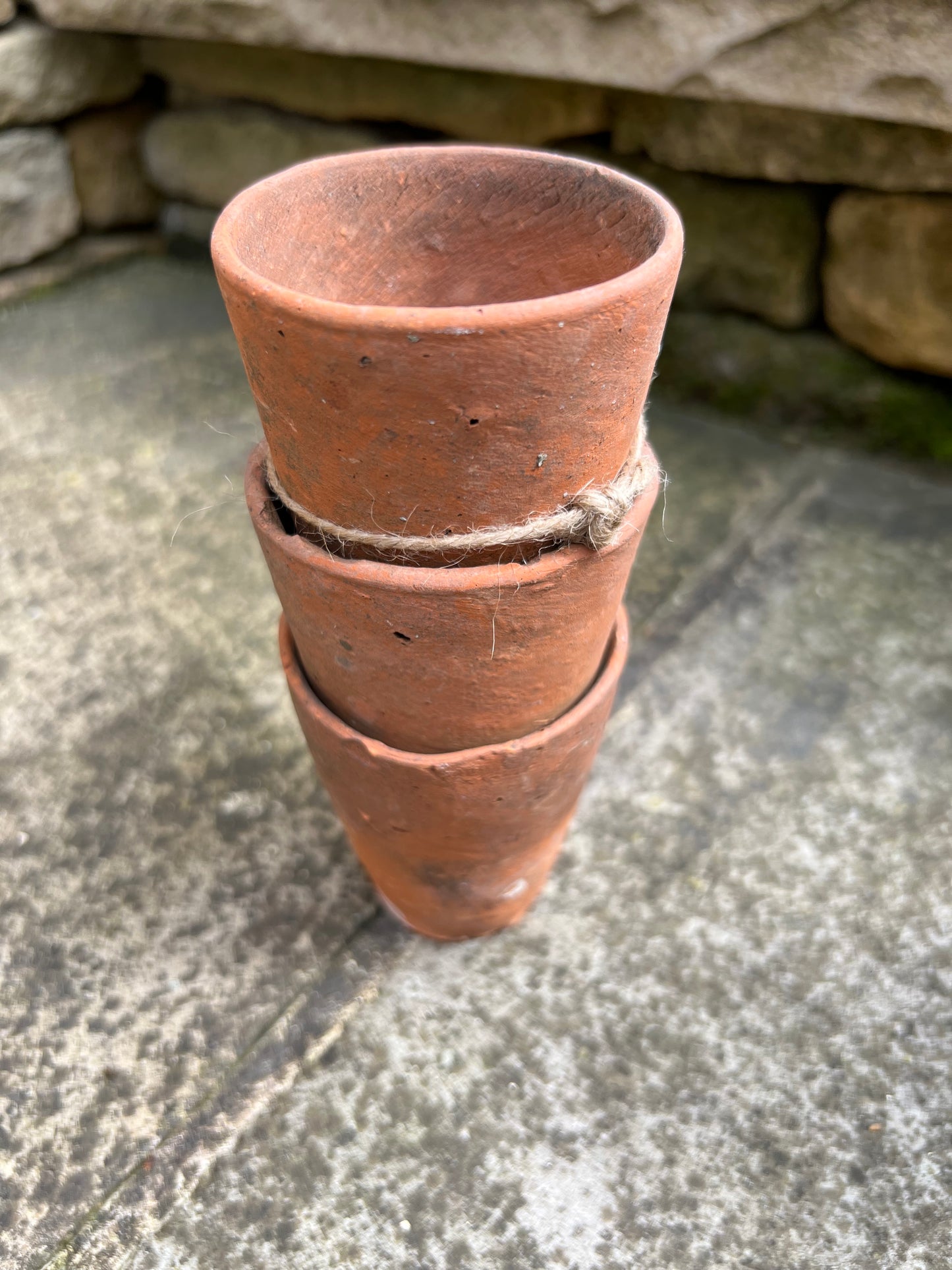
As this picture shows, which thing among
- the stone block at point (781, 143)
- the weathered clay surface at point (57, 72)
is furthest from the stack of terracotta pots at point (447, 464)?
the weathered clay surface at point (57, 72)

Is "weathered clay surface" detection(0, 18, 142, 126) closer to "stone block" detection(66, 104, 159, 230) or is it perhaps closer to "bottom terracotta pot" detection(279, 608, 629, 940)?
"stone block" detection(66, 104, 159, 230)

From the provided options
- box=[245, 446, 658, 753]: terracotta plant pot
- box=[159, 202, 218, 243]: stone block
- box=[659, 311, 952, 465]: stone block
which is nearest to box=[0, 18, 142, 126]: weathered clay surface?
box=[159, 202, 218, 243]: stone block

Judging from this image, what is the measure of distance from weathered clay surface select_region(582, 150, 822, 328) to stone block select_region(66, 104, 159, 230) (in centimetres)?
150

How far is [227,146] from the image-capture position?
8.83 feet

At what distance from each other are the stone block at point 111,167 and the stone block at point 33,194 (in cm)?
5

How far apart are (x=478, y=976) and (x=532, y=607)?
579mm

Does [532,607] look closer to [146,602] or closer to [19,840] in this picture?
[19,840]

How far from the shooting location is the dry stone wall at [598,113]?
167 centimetres

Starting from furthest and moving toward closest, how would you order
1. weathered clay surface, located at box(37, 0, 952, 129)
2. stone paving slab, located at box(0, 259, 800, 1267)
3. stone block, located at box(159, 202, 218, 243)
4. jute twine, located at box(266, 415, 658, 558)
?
stone block, located at box(159, 202, 218, 243)
weathered clay surface, located at box(37, 0, 952, 129)
stone paving slab, located at box(0, 259, 800, 1267)
jute twine, located at box(266, 415, 658, 558)

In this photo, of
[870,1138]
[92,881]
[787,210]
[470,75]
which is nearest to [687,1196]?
[870,1138]

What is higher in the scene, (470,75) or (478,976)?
(470,75)

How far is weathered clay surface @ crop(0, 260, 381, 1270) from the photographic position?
1.14m

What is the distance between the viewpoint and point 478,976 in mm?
1249

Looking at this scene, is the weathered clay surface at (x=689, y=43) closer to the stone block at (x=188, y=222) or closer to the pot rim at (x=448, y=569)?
the stone block at (x=188, y=222)
